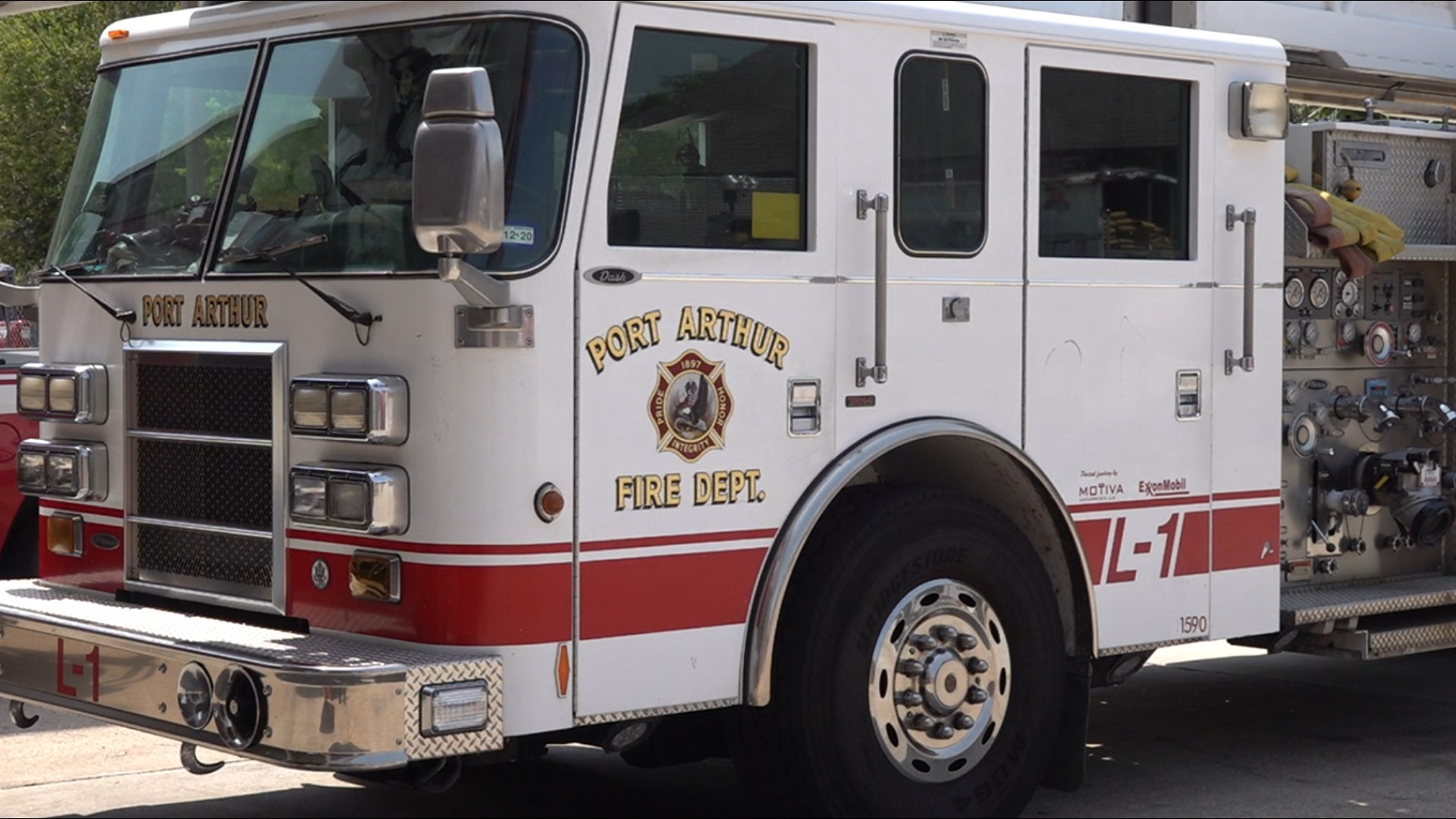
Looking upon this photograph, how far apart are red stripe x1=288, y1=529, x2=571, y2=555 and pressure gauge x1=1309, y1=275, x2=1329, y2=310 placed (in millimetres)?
3367

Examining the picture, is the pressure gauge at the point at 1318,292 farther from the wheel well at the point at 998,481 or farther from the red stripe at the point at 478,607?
the red stripe at the point at 478,607

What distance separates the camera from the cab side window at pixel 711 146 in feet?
17.1

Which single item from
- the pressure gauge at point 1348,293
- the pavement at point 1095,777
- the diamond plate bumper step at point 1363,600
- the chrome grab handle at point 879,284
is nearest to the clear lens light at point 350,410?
the chrome grab handle at point 879,284

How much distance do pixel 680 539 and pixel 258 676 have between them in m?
1.16

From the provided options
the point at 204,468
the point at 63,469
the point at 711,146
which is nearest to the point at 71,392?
the point at 63,469

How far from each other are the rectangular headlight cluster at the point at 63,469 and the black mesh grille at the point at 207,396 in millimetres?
233

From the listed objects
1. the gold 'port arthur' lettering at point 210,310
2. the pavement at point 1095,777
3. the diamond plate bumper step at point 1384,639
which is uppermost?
the gold 'port arthur' lettering at point 210,310

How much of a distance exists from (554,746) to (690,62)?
3.23 metres

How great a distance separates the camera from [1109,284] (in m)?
6.26

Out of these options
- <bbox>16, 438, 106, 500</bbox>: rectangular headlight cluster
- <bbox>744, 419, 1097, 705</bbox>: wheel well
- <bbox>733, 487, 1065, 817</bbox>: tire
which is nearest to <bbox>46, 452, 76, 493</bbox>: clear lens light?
<bbox>16, 438, 106, 500</bbox>: rectangular headlight cluster

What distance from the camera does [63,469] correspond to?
603 centimetres

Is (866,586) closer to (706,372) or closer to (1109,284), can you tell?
(706,372)

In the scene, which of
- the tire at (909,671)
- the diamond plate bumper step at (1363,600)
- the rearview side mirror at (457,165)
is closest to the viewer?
the rearview side mirror at (457,165)

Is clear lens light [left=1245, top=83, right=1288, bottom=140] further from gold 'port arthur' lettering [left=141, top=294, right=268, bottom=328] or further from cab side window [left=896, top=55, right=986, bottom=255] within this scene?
gold 'port arthur' lettering [left=141, top=294, right=268, bottom=328]
